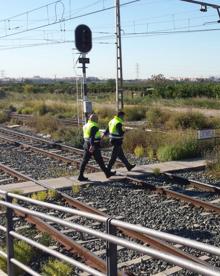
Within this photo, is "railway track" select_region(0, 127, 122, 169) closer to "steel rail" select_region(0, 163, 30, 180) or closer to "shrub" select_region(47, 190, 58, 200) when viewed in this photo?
"steel rail" select_region(0, 163, 30, 180)

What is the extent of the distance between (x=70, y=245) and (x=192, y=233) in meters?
2.19

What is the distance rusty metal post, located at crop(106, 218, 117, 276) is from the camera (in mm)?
3453

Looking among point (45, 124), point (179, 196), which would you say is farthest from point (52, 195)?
point (45, 124)

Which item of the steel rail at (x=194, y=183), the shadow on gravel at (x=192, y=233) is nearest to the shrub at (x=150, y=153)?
the steel rail at (x=194, y=183)

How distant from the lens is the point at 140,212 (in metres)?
9.70

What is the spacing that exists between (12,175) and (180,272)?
8.37 m

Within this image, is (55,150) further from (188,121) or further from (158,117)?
(158,117)

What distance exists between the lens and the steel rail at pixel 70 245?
261 inches

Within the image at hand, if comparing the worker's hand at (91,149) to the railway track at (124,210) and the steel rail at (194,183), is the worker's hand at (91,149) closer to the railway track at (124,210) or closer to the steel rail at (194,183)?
the railway track at (124,210)

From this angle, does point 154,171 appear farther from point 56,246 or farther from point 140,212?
point 56,246

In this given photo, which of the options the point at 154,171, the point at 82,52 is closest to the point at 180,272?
the point at 154,171

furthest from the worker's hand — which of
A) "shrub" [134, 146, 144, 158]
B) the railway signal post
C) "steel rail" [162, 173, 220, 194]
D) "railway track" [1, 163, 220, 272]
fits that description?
"shrub" [134, 146, 144, 158]

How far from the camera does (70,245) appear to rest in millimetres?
7461

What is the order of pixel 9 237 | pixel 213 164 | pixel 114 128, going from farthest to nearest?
pixel 213 164
pixel 114 128
pixel 9 237
